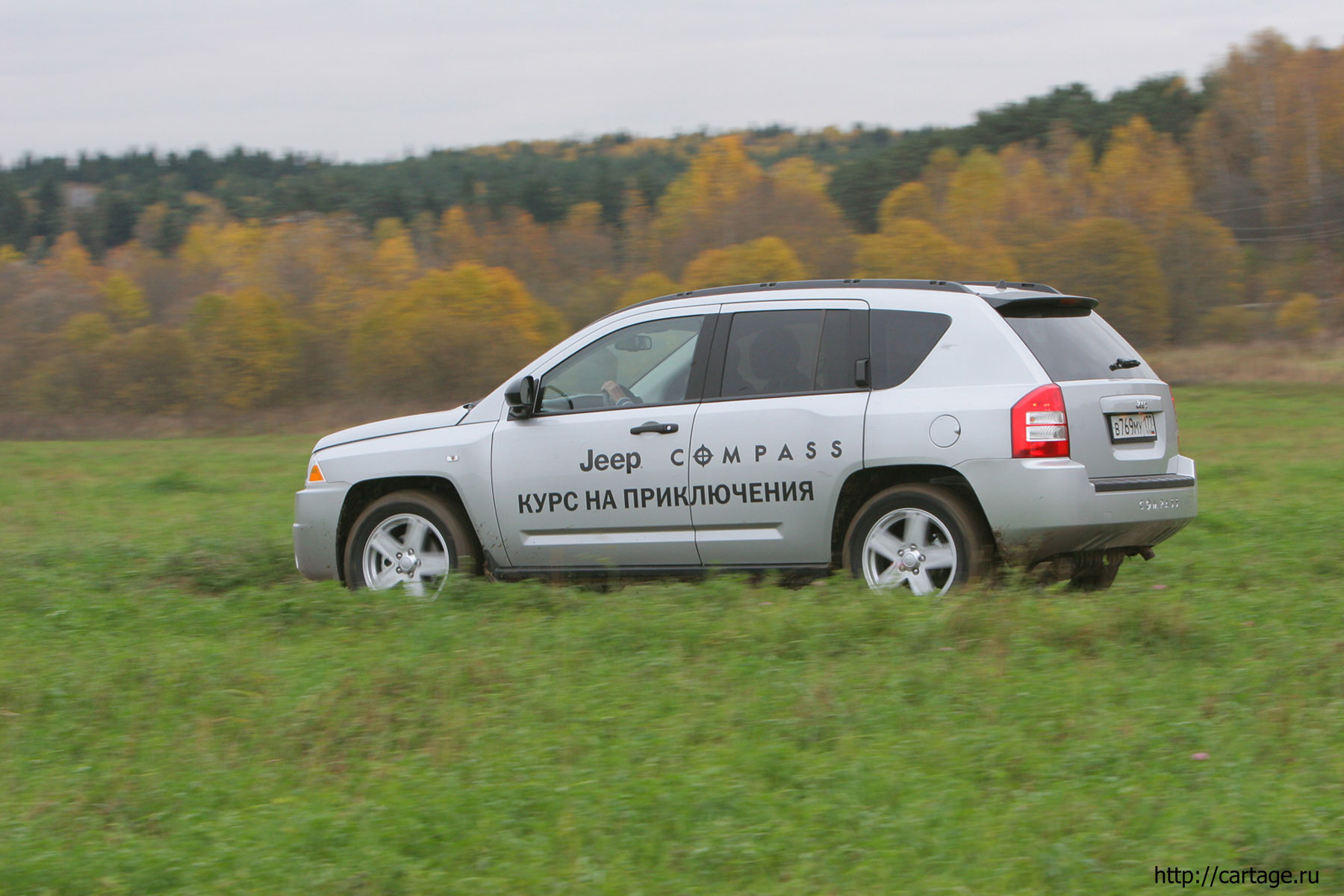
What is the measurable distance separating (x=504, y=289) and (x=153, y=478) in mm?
27180

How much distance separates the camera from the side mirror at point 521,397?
738cm

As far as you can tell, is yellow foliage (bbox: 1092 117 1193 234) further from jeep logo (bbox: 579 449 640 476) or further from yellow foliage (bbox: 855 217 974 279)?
jeep logo (bbox: 579 449 640 476)

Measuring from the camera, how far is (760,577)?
706 centimetres

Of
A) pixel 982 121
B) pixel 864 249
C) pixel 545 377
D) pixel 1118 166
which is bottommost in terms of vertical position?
pixel 545 377

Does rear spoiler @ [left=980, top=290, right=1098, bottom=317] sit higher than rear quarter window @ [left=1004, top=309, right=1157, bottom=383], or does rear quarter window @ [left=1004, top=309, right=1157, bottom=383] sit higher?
rear spoiler @ [left=980, top=290, right=1098, bottom=317]

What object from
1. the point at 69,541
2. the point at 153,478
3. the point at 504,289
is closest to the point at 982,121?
the point at 504,289

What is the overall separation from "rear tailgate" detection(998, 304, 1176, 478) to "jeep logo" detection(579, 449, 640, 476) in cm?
206

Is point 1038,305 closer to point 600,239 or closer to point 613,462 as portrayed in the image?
point 613,462

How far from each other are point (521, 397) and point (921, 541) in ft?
7.69

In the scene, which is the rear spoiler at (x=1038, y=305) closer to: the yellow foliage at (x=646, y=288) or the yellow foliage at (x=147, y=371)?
the yellow foliage at (x=147, y=371)

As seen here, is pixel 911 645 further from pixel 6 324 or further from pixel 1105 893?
pixel 6 324

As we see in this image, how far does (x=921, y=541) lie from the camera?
6.64m

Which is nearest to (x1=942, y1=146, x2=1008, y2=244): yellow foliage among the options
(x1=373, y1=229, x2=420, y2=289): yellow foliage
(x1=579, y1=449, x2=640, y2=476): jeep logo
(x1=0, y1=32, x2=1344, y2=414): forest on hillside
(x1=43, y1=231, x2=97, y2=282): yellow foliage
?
(x1=0, y1=32, x2=1344, y2=414): forest on hillside

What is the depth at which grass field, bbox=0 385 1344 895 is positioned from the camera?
357 centimetres
